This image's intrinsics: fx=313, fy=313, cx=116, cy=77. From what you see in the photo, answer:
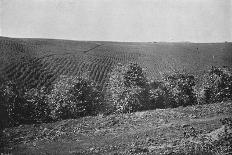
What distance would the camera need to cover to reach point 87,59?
2330 inches

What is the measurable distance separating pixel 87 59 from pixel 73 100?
28384 millimetres

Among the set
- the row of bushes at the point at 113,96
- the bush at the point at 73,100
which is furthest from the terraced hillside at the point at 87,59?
the bush at the point at 73,100

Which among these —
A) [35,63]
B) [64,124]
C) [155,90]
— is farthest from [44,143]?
[35,63]

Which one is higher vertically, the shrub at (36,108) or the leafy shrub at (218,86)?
the leafy shrub at (218,86)

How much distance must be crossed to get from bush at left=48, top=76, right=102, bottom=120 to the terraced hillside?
907 cm

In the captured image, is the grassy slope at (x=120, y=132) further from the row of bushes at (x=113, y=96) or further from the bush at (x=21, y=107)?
the bush at (x=21, y=107)

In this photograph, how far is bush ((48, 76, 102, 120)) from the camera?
31375 mm

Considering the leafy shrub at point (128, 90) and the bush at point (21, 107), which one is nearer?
the leafy shrub at point (128, 90)

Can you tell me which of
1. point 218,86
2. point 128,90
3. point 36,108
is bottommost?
point 36,108

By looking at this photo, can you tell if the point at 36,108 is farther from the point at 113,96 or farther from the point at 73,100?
the point at 113,96

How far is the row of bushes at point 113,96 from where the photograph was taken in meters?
31.4

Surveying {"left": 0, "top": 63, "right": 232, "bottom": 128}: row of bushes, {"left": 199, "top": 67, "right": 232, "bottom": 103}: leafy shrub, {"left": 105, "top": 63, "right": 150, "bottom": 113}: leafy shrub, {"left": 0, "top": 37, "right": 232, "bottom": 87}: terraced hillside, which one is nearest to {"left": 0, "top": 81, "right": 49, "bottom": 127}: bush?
{"left": 0, "top": 63, "right": 232, "bottom": 128}: row of bushes

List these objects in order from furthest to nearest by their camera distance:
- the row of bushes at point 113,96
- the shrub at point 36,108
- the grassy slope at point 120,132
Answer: the shrub at point 36,108, the row of bushes at point 113,96, the grassy slope at point 120,132

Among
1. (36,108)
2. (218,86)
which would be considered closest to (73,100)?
(36,108)
